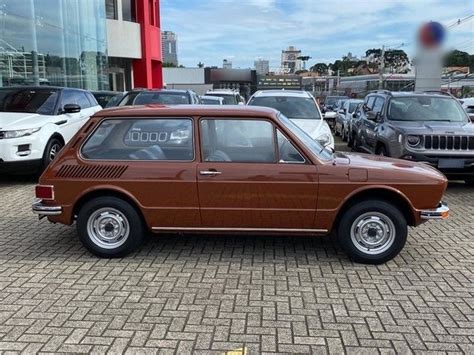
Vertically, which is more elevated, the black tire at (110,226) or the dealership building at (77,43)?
the dealership building at (77,43)

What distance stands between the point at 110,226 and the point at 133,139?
93cm

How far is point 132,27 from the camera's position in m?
34.4

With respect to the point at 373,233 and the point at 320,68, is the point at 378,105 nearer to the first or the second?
the point at 373,233

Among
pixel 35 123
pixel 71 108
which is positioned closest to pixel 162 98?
pixel 71 108

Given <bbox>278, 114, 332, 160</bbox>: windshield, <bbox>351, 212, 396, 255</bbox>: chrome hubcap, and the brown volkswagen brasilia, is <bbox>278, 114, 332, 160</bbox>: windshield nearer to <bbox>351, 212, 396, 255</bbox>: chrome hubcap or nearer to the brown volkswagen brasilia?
the brown volkswagen brasilia

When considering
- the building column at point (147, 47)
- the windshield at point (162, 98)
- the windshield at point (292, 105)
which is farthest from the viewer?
the building column at point (147, 47)

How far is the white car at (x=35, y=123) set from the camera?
861cm

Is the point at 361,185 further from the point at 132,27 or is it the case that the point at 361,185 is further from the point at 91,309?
the point at 132,27

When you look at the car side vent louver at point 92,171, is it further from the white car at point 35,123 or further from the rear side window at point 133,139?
the white car at point 35,123

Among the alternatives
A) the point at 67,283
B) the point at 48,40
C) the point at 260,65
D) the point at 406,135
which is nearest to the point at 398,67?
the point at 260,65

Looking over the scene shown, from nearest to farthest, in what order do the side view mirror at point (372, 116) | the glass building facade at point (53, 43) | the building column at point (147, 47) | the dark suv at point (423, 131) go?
the dark suv at point (423, 131), the side view mirror at point (372, 116), the glass building facade at point (53, 43), the building column at point (147, 47)

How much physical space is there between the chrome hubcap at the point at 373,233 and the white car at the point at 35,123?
6251mm

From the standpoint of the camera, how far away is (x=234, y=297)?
4.27 metres

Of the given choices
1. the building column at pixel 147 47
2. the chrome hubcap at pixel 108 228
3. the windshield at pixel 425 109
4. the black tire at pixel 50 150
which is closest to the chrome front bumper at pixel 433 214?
the chrome hubcap at pixel 108 228
